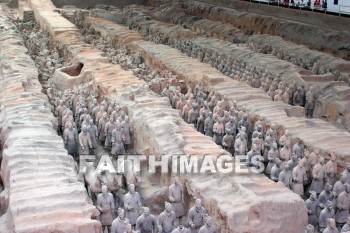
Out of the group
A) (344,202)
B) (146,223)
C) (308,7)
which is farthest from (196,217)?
(308,7)

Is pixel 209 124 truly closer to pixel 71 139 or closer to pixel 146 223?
pixel 71 139

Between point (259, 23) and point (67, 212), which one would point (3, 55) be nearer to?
point (67, 212)

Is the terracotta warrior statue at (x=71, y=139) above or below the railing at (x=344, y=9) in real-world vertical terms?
below

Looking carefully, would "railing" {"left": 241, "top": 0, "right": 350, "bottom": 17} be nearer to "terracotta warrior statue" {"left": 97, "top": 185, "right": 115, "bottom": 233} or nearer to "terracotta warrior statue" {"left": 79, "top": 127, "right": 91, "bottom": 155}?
"terracotta warrior statue" {"left": 79, "top": 127, "right": 91, "bottom": 155}

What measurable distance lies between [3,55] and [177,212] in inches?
308

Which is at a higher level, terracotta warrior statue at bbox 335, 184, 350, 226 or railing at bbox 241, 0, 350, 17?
railing at bbox 241, 0, 350, 17

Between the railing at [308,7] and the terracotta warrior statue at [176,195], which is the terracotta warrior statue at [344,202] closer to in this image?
the terracotta warrior statue at [176,195]

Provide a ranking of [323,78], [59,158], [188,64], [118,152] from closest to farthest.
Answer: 1. [59,158]
2. [118,152]
3. [323,78]
4. [188,64]

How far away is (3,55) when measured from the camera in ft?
39.7

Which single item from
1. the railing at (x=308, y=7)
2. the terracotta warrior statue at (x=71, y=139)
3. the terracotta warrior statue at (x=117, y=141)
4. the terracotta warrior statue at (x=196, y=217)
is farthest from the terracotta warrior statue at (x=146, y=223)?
the railing at (x=308, y=7)

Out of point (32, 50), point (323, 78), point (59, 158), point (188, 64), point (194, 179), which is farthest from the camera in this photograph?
point (32, 50)

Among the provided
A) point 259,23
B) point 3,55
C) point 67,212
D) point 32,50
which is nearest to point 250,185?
point 67,212

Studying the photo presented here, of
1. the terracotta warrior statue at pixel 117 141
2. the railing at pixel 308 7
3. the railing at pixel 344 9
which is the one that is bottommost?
the terracotta warrior statue at pixel 117 141

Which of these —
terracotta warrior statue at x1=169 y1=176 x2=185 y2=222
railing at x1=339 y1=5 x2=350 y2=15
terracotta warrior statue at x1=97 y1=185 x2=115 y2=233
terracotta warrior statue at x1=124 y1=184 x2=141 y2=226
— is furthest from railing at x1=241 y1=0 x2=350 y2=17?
terracotta warrior statue at x1=97 y1=185 x2=115 y2=233
